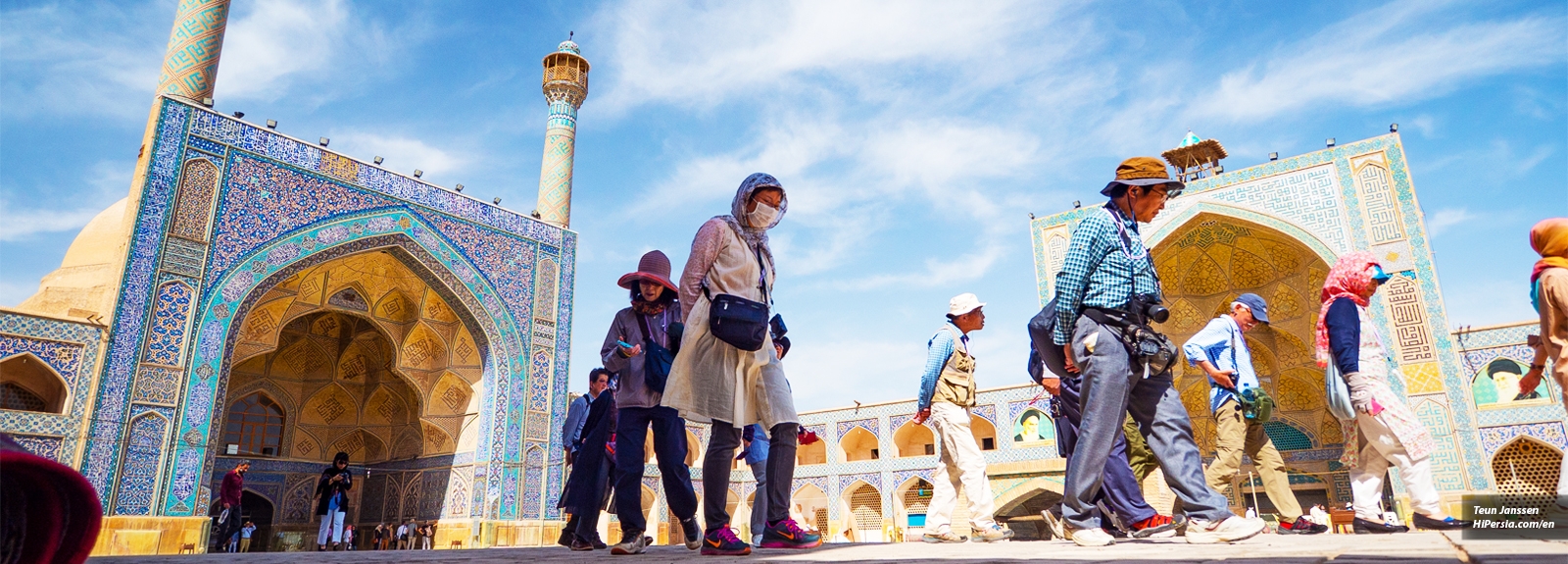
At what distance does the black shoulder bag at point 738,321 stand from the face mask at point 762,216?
39 centimetres

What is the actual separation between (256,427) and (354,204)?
5.10 metres

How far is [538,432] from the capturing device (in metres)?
11.8

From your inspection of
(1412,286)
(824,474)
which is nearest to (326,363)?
(824,474)

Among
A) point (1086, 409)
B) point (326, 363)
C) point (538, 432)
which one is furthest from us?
point (326, 363)

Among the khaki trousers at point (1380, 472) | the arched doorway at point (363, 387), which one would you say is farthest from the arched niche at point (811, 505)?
the khaki trousers at point (1380, 472)

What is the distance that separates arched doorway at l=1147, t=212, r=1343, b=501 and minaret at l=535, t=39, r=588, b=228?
28.6 ft

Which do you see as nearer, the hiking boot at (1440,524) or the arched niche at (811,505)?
the hiking boot at (1440,524)

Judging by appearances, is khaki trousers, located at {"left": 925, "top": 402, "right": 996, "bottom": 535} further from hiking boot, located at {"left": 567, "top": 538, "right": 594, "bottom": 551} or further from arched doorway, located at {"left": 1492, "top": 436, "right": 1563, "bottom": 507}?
arched doorway, located at {"left": 1492, "top": 436, "right": 1563, "bottom": 507}

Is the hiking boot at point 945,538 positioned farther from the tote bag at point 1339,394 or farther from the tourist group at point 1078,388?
the tote bag at point 1339,394

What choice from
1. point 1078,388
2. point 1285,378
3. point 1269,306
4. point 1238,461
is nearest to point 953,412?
point 1078,388

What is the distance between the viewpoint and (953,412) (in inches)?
167

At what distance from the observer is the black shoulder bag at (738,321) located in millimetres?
2613

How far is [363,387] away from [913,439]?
1015 centimetres

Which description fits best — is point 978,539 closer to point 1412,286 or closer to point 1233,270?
point 1412,286
